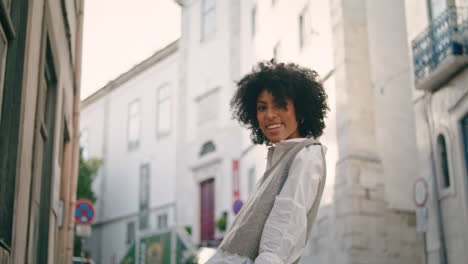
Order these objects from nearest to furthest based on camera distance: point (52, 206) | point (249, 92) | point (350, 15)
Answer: point (249, 92) → point (52, 206) → point (350, 15)

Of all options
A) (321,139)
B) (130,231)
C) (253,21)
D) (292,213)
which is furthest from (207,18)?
(292,213)

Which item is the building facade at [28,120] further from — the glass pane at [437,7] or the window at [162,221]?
the window at [162,221]

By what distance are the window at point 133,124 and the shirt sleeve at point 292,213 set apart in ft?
97.5

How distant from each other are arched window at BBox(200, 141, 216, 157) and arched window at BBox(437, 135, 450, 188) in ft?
43.9

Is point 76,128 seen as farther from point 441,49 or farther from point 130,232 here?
point 130,232

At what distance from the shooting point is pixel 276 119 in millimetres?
3076

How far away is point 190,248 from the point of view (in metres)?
17.2

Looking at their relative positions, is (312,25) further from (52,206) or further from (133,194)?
(133,194)

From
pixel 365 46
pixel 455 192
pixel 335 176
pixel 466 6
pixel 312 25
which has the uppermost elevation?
pixel 312 25

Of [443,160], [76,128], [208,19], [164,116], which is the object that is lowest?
[443,160]

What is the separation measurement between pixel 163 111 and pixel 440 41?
61.6 feet

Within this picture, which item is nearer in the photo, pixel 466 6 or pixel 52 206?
pixel 52 206

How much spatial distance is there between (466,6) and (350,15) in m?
5.12

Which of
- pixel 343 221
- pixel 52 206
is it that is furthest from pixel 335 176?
pixel 52 206
